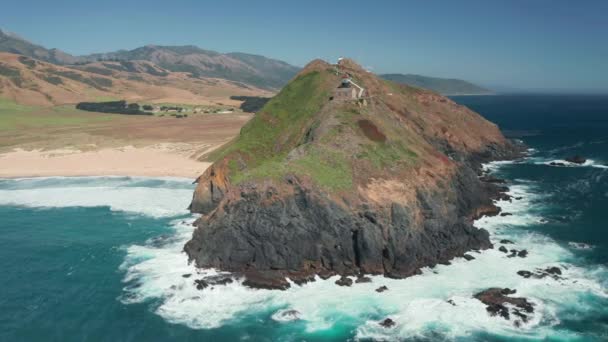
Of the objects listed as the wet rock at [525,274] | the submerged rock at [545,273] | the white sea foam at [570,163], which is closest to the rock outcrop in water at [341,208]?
the wet rock at [525,274]

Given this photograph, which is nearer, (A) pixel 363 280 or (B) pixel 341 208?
(A) pixel 363 280

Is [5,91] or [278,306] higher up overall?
[5,91]

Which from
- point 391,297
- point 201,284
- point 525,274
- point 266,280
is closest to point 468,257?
point 525,274

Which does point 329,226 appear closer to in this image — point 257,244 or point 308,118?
point 257,244

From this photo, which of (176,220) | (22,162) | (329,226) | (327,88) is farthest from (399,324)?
(22,162)

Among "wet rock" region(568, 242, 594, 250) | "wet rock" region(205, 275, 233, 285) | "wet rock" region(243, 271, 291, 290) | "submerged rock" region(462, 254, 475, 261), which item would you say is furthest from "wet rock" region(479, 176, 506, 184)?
"wet rock" region(205, 275, 233, 285)

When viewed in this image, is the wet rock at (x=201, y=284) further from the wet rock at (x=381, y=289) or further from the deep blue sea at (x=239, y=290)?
the wet rock at (x=381, y=289)

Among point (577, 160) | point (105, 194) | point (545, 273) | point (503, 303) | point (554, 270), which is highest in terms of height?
point (577, 160)

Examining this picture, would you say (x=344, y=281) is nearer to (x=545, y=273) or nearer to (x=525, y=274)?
(x=525, y=274)
